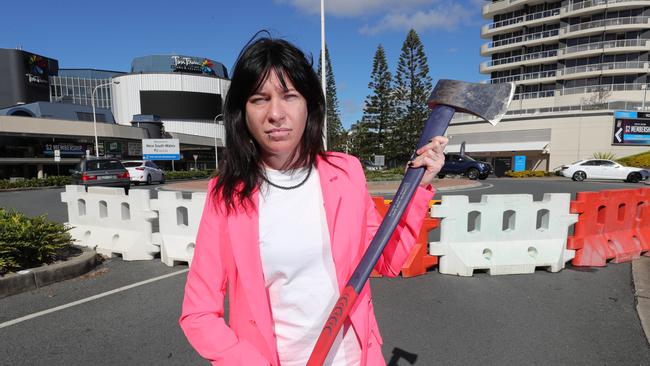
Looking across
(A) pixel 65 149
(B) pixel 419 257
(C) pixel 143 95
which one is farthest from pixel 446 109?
(C) pixel 143 95

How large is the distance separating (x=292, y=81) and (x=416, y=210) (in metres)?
0.60

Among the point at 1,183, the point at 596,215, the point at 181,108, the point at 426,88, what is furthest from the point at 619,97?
the point at 181,108

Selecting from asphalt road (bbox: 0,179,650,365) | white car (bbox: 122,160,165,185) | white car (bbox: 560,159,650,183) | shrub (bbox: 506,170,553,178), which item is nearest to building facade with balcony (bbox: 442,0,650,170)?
shrub (bbox: 506,170,553,178)

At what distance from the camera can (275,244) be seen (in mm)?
1138

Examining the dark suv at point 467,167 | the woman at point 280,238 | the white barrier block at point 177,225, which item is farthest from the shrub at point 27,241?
the dark suv at point 467,167

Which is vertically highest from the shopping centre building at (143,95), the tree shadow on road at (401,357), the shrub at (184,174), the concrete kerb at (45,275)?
the shopping centre building at (143,95)

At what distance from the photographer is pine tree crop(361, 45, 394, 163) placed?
134ft

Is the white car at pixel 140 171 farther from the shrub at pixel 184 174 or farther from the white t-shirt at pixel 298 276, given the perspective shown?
the white t-shirt at pixel 298 276

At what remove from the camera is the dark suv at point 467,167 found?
25.4 meters

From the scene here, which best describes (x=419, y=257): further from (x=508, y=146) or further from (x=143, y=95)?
(x=143, y=95)

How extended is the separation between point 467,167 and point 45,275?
2545 centimetres

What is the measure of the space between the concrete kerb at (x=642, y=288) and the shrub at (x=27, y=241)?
650 centimetres

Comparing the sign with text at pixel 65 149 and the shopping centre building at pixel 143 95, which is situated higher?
the shopping centre building at pixel 143 95

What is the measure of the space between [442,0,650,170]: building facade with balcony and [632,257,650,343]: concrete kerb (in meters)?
41.6
